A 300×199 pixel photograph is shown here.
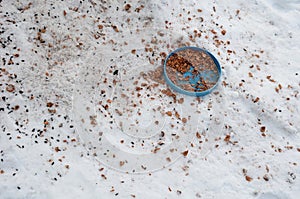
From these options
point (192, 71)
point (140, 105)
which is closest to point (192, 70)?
point (192, 71)

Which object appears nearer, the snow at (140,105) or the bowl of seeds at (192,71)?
the snow at (140,105)

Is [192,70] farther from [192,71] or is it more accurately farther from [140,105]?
[140,105]

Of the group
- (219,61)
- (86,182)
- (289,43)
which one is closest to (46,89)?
(86,182)

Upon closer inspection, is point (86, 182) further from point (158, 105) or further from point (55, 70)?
point (55, 70)
